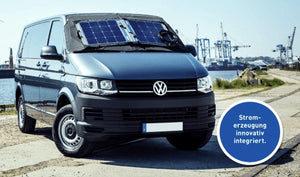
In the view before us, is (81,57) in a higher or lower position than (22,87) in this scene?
higher

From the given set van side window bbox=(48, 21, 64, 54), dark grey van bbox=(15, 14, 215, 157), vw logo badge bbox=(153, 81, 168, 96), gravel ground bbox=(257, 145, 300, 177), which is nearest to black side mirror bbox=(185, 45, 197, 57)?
dark grey van bbox=(15, 14, 215, 157)

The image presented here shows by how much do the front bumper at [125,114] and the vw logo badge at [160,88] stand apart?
0.21 ft

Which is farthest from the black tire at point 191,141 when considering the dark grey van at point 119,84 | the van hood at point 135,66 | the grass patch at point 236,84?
the grass patch at point 236,84

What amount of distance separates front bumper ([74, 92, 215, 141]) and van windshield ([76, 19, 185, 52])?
97 cm

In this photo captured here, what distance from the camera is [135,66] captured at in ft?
18.7

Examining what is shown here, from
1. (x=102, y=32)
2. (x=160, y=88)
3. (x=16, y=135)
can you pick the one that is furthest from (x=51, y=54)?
(x=16, y=135)

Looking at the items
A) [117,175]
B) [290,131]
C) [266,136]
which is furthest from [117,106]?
[290,131]

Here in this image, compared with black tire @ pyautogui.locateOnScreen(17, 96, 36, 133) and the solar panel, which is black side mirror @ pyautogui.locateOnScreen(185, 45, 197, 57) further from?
black tire @ pyautogui.locateOnScreen(17, 96, 36, 133)

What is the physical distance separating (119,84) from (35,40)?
308 cm

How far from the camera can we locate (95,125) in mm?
5582

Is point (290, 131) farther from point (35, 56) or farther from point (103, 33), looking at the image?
point (35, 56)

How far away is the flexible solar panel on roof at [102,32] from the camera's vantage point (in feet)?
21.1

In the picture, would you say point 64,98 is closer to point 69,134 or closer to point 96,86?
point 69,134

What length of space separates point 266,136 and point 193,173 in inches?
37.7
